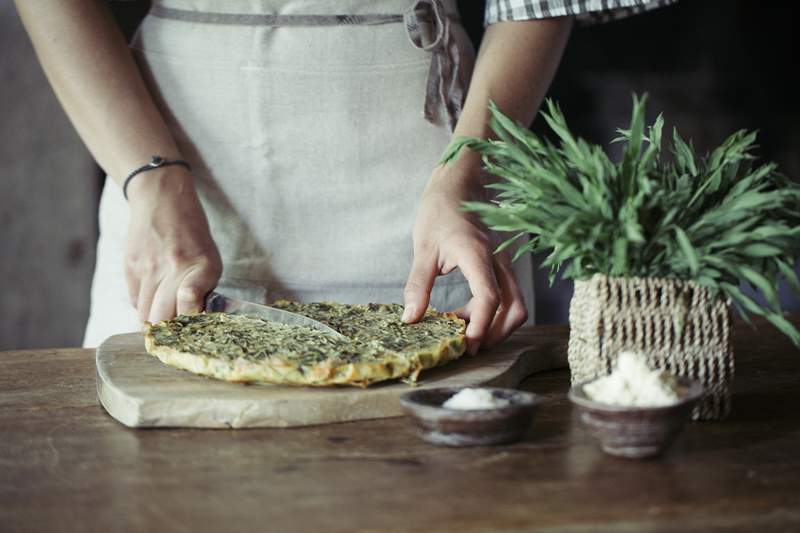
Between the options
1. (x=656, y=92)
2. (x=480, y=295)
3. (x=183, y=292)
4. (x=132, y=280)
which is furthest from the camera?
(x=656, y=92)

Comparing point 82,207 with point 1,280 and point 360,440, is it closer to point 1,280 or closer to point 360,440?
point 1,280

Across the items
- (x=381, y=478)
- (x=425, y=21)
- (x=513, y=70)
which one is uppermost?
(x=425, y=21)

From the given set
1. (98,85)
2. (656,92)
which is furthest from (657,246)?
(656,92)

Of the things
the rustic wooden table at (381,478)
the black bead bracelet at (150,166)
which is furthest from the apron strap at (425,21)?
the rustic wooden table at (381,478)

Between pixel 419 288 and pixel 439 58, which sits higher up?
pixel 439 58

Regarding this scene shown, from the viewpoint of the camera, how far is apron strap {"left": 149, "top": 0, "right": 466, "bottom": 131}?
2.01 m

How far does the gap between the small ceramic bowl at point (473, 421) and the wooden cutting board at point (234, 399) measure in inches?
6.1

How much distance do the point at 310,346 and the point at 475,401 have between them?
1.25 ft

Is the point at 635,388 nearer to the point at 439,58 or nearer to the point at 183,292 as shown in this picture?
the point at 183,292

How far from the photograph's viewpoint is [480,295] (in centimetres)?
156

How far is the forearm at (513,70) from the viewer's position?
6.28ft

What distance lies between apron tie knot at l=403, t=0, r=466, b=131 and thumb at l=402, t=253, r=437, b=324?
53 centimetres

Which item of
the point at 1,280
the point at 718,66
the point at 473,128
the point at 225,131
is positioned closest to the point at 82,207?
the point at 1,280

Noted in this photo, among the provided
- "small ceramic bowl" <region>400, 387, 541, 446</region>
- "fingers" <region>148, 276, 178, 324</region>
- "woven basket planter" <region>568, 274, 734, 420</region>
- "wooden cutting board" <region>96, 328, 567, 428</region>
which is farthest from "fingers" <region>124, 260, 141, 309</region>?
"woven basket planter" <region>568, 274, 734, 420</region>
